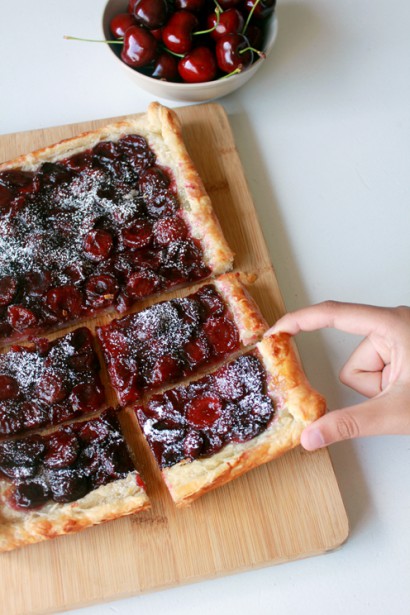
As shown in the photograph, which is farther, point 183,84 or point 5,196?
point 183,84

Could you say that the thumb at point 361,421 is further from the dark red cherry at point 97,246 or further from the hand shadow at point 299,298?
the dark red cherry at point 97,246

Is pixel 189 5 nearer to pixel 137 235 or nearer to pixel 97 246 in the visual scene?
pixel 137 235

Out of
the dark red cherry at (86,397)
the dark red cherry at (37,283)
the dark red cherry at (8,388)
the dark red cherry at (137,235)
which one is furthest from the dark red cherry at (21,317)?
the dark red cherry at (137,235)

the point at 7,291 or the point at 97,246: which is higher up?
the point at 97,246

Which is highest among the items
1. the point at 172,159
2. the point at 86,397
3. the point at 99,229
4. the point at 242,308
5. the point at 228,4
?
the point at 228,4

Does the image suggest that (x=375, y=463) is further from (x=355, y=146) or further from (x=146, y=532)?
(x=355, y=146)

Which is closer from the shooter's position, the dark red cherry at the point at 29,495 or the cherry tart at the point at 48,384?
the dark red cherry at the point at 29,495

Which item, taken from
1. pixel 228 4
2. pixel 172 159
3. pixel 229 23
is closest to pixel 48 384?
pixel 172 159

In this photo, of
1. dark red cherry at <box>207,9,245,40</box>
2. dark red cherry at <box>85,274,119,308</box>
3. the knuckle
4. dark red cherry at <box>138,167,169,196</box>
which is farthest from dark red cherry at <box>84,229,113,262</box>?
the knuckle
